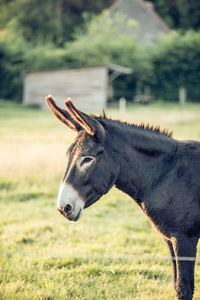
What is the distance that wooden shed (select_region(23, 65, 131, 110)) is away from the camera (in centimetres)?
2914

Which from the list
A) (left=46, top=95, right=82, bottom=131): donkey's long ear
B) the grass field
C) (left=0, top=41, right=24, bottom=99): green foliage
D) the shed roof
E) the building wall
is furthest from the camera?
the shed roof

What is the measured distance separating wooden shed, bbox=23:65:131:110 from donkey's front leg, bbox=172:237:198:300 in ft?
85.7

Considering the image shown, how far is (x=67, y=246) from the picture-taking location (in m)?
5.00

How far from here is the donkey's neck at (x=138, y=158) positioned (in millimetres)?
3176

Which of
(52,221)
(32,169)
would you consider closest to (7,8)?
(32,169)

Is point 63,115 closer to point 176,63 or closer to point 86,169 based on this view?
point 86,169

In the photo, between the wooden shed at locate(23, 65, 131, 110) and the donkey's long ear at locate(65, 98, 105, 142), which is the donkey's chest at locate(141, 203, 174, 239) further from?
the wooden shed at locate(23, 65, 131, 110)

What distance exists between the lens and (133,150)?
3.21 m

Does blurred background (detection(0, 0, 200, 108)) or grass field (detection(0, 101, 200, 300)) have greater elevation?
blurred background (detection(0, 0, 200, 108))

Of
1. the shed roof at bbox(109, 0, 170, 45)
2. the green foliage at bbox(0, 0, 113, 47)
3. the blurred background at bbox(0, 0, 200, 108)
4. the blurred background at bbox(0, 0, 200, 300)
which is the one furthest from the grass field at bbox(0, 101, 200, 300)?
the green foliage at bbox(0, 0, 113, 47)

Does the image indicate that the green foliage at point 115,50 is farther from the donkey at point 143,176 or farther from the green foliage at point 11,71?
the donkey at point 143,176

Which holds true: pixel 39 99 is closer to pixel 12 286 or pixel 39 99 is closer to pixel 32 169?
pixel 32 169

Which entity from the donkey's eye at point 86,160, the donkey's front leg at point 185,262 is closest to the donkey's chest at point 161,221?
the donkey's front leg at point 185,262

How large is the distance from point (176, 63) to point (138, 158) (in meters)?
33.4
